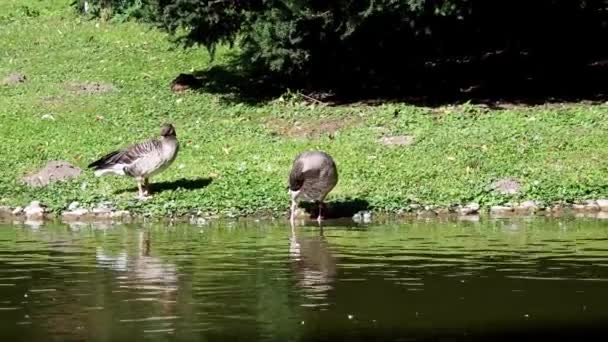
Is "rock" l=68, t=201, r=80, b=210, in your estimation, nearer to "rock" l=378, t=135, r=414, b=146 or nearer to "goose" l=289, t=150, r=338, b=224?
"goose" l=289, t=150, r=338, b=224

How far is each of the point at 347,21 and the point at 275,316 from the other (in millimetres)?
14692

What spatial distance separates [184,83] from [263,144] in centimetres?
600

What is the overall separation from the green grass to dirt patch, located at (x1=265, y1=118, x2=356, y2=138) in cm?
12

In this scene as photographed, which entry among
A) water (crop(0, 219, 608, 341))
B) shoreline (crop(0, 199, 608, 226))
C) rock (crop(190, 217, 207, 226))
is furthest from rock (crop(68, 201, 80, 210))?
rock (crop(190, 217, 207, 226))

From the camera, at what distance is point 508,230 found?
686 inches

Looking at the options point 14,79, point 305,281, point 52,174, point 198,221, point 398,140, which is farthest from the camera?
point 14,79

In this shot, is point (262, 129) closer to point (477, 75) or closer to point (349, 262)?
point (477, 75)

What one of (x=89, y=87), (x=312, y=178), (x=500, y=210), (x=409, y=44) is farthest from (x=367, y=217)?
(x=89, y=87)

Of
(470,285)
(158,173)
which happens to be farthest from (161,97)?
(470,285)

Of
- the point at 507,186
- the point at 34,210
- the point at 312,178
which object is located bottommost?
the point at 34,210

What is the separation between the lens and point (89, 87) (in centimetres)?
2884

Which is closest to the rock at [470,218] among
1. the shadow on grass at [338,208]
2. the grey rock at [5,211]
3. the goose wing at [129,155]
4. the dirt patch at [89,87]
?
the shadow on grass at [338,208]

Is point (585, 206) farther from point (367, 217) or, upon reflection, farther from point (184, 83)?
point (184, 83)

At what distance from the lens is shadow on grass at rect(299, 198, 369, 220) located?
63.9 ft
